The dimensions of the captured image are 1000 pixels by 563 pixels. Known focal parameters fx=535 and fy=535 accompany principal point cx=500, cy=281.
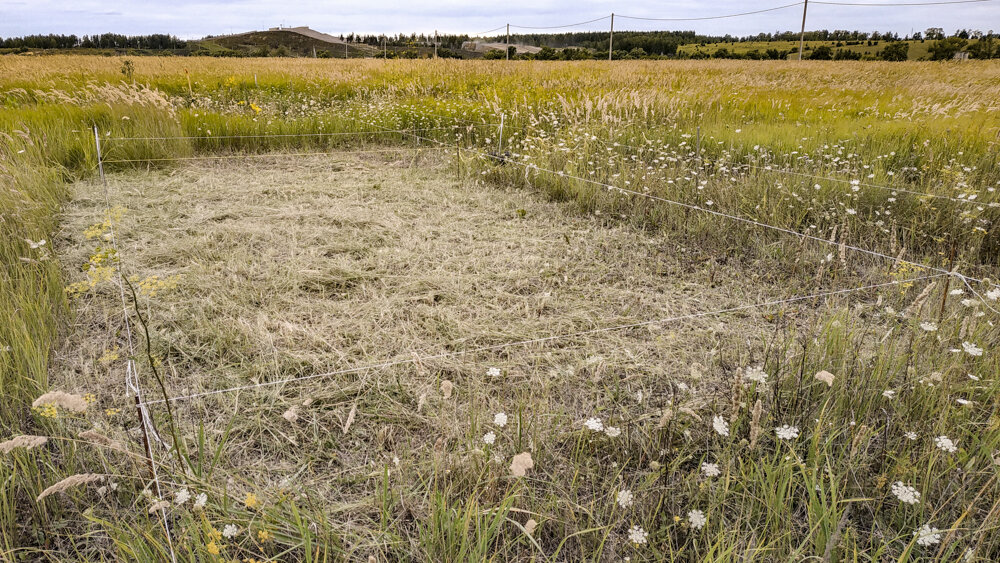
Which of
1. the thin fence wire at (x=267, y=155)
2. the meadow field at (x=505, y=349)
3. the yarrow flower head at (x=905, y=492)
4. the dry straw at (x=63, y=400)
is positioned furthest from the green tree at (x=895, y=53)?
the dry straw at (x=63, y=400)

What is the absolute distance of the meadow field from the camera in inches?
54.7

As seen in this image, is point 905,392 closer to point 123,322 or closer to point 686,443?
point 686,443

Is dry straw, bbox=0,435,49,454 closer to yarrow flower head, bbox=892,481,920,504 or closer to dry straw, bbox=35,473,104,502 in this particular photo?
dry straw, bbox=35,473,104,502

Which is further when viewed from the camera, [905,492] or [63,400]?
[905,492]

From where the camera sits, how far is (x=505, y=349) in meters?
2.40

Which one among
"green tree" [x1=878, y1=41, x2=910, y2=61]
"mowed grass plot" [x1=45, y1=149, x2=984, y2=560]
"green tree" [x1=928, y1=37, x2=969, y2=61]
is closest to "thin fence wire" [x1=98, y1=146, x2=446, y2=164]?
"mowed grass plot" [x1=45, y1=149, x2=984, y2=560]

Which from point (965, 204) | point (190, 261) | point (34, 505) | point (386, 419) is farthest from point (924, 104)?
point (34, 505)

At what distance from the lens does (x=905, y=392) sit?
1.83 metres

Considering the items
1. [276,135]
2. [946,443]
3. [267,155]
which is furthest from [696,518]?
[276,135]

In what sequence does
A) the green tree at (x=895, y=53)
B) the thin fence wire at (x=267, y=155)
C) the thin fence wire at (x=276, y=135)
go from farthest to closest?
1. the green tree at (x=895, y=53)
2. the thin fence wire at (x=276, y=135)
3. the thin fence wire at (x=267, y=155)

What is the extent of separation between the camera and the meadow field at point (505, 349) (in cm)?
139

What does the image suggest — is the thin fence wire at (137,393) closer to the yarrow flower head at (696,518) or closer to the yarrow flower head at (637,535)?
the yarrow flower head at (637,535)

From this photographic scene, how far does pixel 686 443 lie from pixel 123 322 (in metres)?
2.54

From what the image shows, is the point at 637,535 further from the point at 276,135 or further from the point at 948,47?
the point at 948,47
